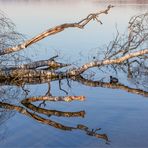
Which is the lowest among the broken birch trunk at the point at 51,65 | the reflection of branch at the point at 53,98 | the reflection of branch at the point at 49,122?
the reflection of branch at the point at 49,122

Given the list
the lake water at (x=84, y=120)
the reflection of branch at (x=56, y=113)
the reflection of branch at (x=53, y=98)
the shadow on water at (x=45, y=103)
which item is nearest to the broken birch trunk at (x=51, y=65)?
the shadow on water at (x=45, y=103)

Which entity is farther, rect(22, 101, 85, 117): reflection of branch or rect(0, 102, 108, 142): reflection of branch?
rect(22, 101, 85, 117): reflection of branch

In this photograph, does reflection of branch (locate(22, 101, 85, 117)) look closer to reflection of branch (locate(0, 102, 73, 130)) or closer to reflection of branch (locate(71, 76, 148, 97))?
reflection of branch (locate(0, 102, 73, 130))

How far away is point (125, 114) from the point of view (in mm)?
8656

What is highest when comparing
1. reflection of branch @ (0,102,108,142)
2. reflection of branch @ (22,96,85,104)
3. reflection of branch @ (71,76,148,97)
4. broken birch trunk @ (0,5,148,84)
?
broken birch trunk @ (0,5,148,84)

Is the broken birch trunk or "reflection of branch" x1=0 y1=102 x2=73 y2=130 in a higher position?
the broken birch trunk

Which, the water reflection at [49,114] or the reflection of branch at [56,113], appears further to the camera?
the reflection of branch at [56,113]

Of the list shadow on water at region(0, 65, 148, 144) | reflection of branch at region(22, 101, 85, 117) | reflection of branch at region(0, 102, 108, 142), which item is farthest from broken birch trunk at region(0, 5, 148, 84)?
reflection of branch at region(22, 101, 85, 117)

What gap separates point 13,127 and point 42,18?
20479mm

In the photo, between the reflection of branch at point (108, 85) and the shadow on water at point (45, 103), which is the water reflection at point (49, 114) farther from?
the reflection of branch at point (108, 85)

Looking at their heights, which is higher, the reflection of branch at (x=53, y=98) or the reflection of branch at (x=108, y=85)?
the reflection of branch at (x=108, y=85)

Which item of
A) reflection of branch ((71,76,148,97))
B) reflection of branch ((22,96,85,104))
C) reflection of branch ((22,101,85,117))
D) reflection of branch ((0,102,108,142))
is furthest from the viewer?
reflection of branch ((71,76,148,97))

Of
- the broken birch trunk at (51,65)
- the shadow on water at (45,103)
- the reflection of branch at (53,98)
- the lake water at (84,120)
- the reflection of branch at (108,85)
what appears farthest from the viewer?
the broken birch trunk at (51,65)

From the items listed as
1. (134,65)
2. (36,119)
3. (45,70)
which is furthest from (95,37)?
(36,119)
